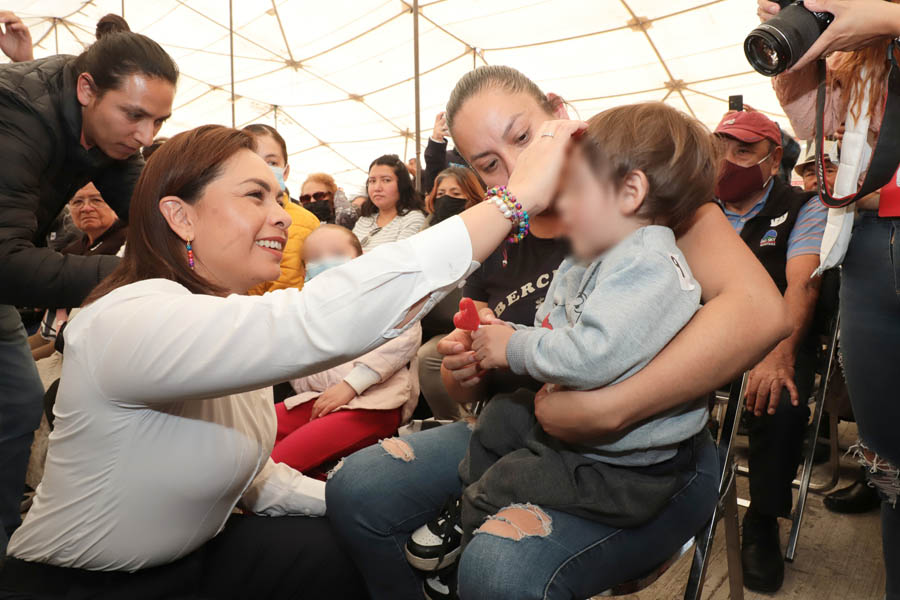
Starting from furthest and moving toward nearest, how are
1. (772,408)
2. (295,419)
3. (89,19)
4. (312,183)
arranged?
(89,19)
(312,183)
(295,419)
(772,408)

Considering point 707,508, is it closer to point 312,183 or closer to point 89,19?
point 312,183

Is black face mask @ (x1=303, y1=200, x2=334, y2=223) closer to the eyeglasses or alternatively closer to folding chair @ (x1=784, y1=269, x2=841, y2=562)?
the eyeglasses

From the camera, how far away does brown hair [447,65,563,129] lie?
1390 millimetres

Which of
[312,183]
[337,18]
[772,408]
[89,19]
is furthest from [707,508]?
[89,19]

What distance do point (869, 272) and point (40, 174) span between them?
7.19ft

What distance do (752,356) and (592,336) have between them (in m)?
0.29

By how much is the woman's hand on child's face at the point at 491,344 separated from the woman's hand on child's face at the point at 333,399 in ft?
3.63

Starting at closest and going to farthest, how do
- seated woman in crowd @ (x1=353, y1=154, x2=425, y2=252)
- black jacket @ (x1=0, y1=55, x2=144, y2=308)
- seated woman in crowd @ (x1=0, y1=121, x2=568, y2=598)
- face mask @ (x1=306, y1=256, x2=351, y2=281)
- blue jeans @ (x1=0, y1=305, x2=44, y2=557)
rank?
seated woman in crowd @ (x1=0, y1=121, x2=568, y2=598) → black jacket @ (x1=0, y1=55, x2=144, y2=308) → blue jeans @ (x1=0, y1=305, x2=44, y2=557) → face mask @ (x1=306, y1=256, x2=351, y2=281) → seated woman in crowd @ (x1=353, y1=154, x2=425, y2=252)

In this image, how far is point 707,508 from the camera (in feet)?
3.65

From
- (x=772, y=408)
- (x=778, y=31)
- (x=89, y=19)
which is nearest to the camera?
(x=778, y=31)

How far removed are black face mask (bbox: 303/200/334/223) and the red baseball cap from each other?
2520 mm

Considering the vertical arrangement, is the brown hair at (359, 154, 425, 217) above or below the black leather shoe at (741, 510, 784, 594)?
above

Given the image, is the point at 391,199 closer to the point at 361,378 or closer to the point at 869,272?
the point at 361,378

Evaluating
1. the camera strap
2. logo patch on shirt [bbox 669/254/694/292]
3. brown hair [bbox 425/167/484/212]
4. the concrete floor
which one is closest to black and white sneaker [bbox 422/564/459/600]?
logo patch on shirt [bbox 669/254/694/292]
